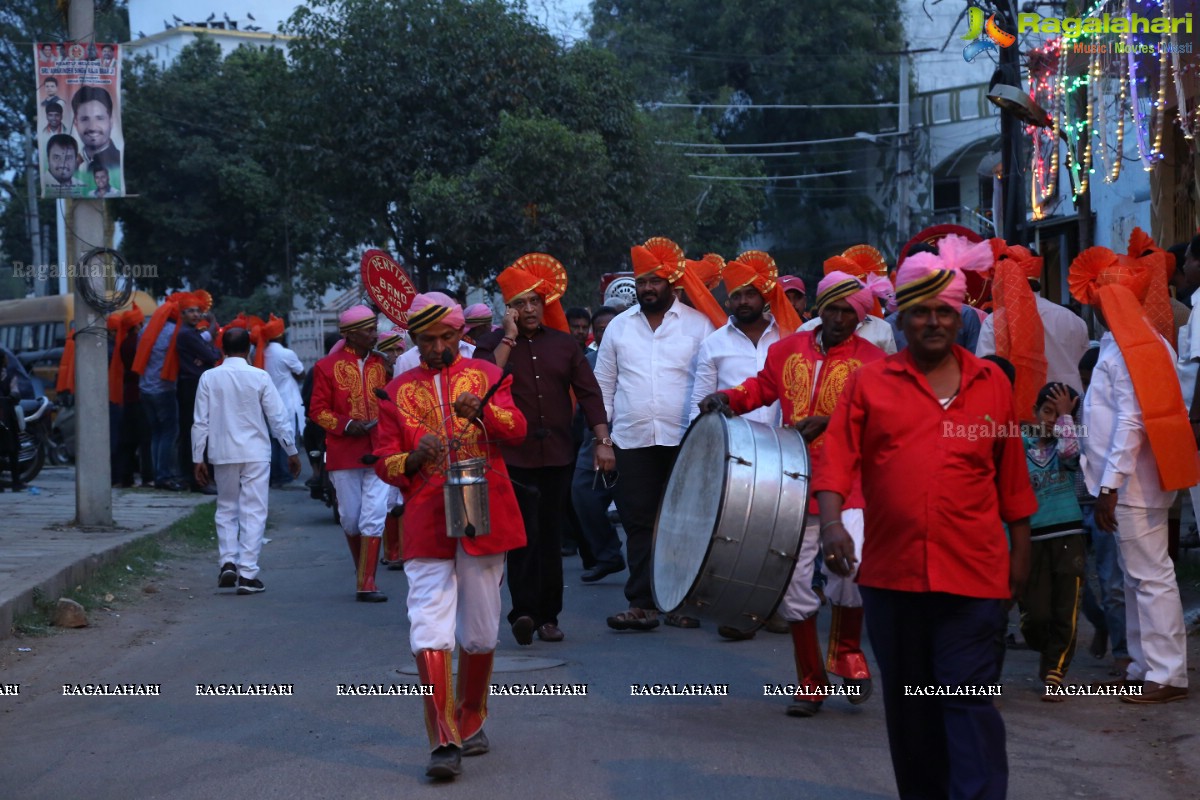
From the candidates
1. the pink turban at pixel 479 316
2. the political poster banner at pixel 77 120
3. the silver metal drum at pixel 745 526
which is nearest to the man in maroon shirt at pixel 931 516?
the silver metal drum at pixel 745 526

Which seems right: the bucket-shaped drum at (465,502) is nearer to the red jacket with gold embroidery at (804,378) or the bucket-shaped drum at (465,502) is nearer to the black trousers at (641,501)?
the red jacket with gold embroidery at (804,378)

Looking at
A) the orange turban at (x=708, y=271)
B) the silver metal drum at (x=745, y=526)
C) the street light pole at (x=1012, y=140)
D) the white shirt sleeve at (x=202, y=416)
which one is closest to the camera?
the silver metal drum at (x=745, y=526)

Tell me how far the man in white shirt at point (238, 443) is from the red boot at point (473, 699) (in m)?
5.36

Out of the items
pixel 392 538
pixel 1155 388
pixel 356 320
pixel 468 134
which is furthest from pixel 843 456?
pixel 468 134

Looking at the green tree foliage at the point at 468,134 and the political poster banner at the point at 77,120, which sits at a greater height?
the green tree foliage at the point at 468,134

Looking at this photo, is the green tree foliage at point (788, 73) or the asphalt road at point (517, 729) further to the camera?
the green tree foliage at point (788, 73)

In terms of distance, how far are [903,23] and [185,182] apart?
858 inches

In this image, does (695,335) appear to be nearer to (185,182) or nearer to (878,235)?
(185,182)

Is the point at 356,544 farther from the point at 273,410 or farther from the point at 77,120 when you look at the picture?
the point at 77,120

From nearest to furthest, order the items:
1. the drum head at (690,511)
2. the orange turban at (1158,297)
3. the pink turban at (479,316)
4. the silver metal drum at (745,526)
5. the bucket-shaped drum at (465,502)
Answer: the bucket-shaped drum at (465,502), the silver metal drum at (745,526), the drum head at (690,511), the orange turban at (1158,297), the pink turban at (479,316)

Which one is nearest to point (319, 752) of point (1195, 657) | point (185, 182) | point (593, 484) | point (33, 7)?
point (1195, 657)

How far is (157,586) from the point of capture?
38.2ft

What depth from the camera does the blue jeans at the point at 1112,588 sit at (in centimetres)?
754

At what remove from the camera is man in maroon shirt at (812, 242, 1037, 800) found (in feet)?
15.4
